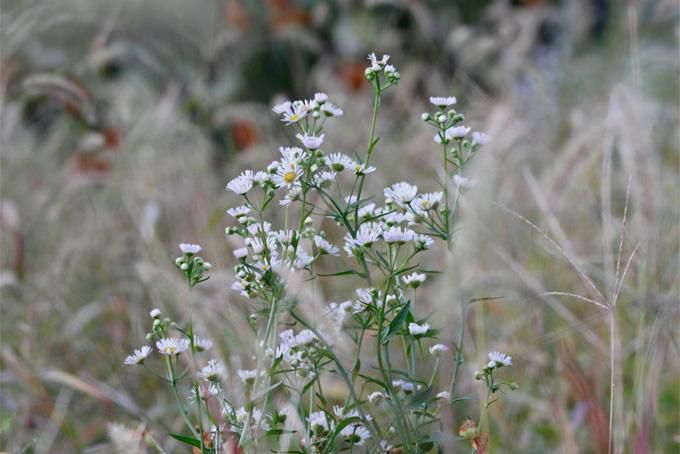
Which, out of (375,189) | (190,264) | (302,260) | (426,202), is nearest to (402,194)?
(426,202)

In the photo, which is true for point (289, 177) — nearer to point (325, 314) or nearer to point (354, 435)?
point (325, 314)

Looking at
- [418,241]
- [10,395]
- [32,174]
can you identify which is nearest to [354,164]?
[418,241]

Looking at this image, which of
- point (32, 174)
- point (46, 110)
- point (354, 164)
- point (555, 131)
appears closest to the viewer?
point (354, 164)

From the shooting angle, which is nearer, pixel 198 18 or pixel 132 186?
pixel 132 186

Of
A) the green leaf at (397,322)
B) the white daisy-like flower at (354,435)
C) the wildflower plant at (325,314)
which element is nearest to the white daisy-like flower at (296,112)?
the wildflower plant at (325,314)

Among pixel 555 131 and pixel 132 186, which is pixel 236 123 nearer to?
pixel 132 186

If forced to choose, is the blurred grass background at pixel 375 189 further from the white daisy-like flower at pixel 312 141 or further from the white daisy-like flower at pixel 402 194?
the white daisy-like flower at pixel 312 141

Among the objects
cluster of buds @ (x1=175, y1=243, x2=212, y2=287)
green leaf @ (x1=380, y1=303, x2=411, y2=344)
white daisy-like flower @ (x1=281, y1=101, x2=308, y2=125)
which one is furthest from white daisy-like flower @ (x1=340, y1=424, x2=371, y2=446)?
white daisy-like flower @ (x1=281, y1=101, x2=308, y2=125)
